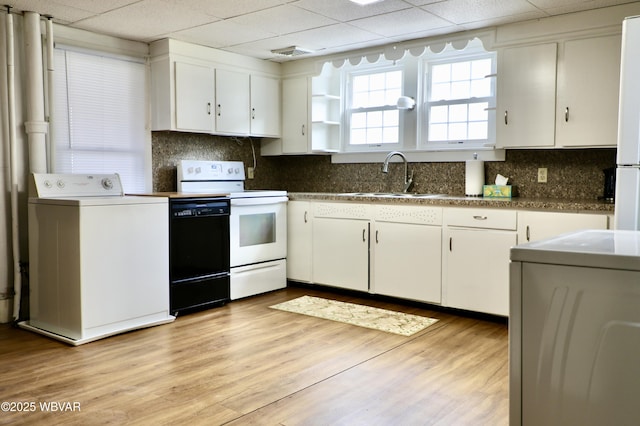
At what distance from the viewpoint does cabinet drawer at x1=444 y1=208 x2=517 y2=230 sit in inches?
147

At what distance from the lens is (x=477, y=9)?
11.9 ft

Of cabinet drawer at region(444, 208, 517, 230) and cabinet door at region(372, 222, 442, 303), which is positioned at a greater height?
cabinet drawer at region(444, 208, 517, 230)

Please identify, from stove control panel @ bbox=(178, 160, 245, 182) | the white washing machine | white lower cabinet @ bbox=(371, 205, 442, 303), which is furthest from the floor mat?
stove control panel @ bbox=(178, 160, 245, 182)

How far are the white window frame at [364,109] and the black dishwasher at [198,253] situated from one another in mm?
1474

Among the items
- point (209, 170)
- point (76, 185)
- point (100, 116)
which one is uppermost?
point (100, 116)

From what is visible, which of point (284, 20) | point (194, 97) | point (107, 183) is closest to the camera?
point (284, 20)

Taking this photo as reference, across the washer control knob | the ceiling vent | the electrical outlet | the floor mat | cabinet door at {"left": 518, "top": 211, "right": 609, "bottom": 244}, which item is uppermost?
the ceiling vent

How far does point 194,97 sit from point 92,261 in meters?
1.73

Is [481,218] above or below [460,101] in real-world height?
below

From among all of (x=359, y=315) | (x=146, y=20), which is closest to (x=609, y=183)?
(x=359, y=315)

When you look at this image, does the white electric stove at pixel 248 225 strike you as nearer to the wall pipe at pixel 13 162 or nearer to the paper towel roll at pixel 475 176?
the wall pipe at pixel 13 162

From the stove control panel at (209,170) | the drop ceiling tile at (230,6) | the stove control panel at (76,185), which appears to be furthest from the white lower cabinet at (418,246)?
the drop ceiling tile at (230,6)

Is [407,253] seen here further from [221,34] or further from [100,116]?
[100,116]

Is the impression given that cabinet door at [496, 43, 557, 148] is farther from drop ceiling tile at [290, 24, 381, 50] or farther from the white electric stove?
the white electric stove
